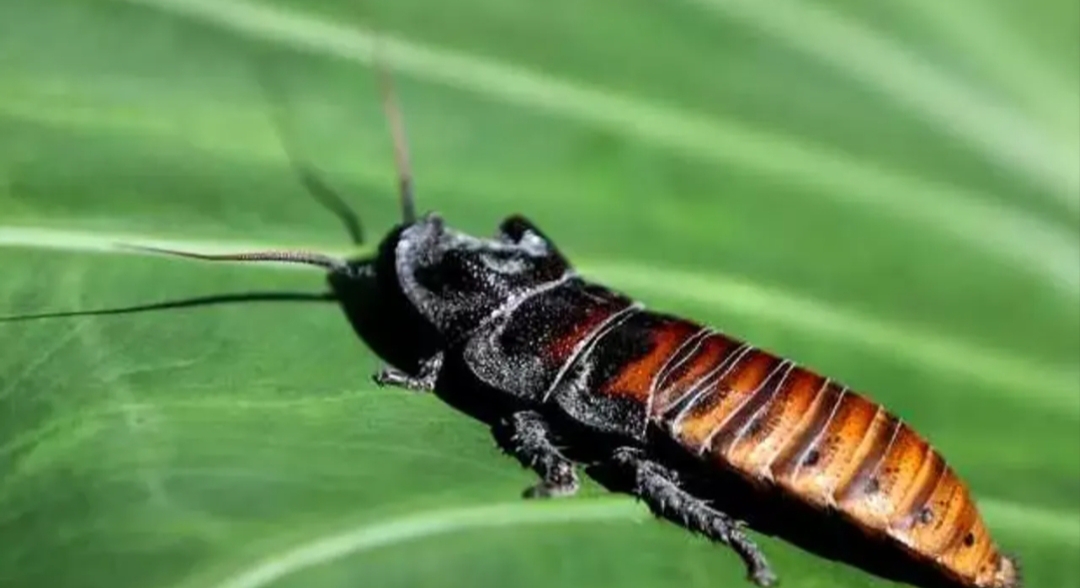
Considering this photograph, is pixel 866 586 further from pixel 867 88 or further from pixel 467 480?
pixel 867 88

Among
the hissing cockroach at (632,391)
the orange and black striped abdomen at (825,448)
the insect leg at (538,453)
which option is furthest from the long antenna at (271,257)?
the orange and black striped abdomen at (825,448)

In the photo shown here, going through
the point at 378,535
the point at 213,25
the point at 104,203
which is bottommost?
the point at 378,535

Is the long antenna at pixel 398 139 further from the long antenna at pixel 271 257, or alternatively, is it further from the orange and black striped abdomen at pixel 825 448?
the orange and black striped abdomen at pixel 825 448

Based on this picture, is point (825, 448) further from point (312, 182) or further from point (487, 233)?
point (312, 182)

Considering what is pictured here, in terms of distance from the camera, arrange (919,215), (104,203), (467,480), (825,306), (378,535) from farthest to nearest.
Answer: (919,215) → (825,306) → (104,203) → (467,480) → (378,535)

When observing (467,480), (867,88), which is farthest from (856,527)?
(867,88)

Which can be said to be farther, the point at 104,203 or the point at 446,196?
the point at 446,196
